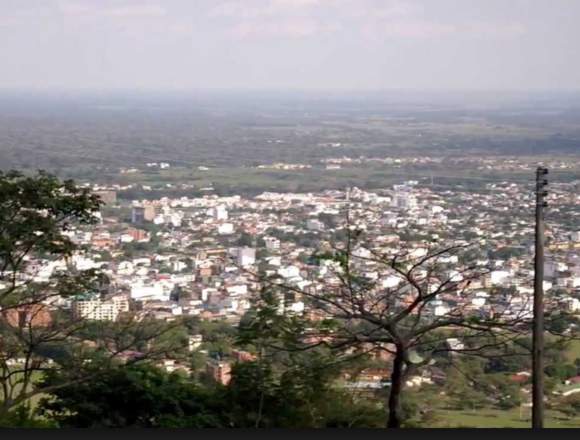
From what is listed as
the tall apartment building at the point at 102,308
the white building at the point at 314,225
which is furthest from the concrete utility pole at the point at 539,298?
the tall apartment building at the point at 102,308

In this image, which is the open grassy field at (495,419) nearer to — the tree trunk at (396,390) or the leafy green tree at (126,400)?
the tree trunk at (396,390)

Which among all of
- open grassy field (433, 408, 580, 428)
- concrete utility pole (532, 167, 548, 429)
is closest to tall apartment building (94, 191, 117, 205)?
open grassy field (433, 408, 580, 428)

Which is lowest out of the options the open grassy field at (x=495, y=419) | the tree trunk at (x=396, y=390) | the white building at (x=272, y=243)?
the open grassy field at (x=495, y=419)

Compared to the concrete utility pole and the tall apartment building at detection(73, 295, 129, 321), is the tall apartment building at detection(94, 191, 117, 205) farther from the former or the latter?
the concrete utility pole

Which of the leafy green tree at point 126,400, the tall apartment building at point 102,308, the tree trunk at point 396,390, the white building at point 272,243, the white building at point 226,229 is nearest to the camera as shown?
the tree trunk at point 396,390

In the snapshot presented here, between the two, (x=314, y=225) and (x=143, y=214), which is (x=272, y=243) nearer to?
(x=314, y=225)

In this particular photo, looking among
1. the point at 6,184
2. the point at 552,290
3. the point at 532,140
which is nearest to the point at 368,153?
the point at 532,140

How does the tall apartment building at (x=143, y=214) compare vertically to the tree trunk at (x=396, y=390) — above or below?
above

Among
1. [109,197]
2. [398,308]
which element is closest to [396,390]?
[398,308]

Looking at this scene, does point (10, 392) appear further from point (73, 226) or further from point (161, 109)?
point (161, 109)

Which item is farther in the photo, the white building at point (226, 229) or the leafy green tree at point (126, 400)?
the white building at point (226, 229)

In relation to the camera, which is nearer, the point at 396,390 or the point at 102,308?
the point at 396,390
